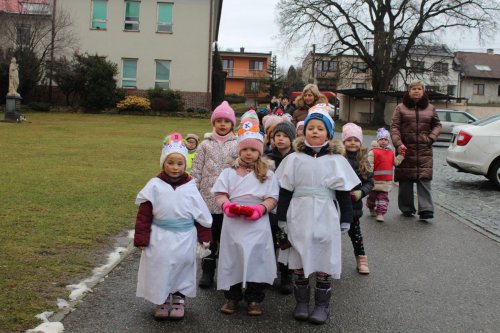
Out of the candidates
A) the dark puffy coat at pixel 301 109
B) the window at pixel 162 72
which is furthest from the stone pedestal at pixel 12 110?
the dark puffy coat at pixel 301 109

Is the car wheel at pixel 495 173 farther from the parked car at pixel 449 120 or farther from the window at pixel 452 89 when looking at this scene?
the window at pixel 452 89

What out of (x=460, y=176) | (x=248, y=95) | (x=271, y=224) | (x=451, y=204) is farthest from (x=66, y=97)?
(x=248, y=95)

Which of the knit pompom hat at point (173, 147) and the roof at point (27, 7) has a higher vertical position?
the roof at point (27, 7)

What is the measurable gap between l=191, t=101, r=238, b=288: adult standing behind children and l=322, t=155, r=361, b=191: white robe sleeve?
3.49ft

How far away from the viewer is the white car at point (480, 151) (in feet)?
37.8

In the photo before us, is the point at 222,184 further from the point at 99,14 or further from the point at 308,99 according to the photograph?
the point at 99,14

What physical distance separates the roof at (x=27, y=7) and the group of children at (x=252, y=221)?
35179mm

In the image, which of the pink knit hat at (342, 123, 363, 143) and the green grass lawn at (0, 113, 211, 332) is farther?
the pink knit hat at (342, 123, 363, 143)

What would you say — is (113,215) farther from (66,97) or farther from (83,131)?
(66,97)

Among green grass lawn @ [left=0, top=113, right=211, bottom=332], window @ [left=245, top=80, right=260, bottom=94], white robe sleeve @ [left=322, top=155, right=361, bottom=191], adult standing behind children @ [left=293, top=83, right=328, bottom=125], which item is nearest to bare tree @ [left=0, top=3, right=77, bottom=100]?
green grass lawn @ [left=0, top=113, right=211, bottom=332]

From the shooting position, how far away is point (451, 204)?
386 inches

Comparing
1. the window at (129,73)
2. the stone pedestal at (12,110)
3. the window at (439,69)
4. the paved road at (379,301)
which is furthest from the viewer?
the window at (439,69)

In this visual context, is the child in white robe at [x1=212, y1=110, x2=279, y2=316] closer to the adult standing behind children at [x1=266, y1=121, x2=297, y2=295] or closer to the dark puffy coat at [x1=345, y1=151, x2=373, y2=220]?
the adult standing behind children at [x1=266, y1=121, x2=297, y2=295]

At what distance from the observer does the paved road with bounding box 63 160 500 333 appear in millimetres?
4121
